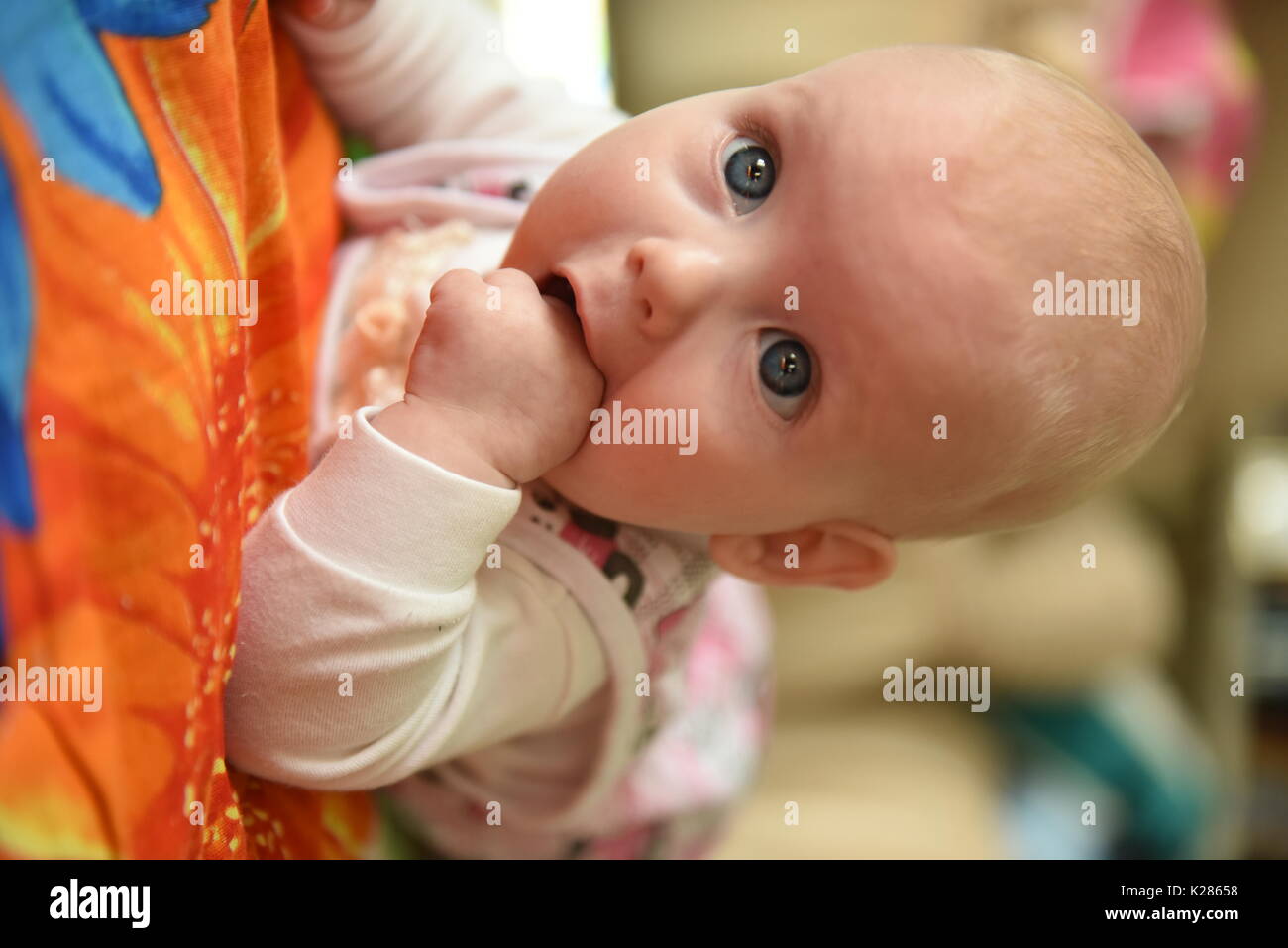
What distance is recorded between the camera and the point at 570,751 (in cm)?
86

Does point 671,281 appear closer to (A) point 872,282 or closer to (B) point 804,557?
(A) point 872,282

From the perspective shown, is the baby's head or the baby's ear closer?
the baby's head

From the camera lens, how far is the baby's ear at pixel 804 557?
76 centimetres

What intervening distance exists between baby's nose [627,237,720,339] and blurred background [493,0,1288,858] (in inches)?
26.5

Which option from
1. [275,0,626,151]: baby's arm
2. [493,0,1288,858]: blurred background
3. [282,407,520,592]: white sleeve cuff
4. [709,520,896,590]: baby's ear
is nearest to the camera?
[282,407,520,592]: white sleeve cuff

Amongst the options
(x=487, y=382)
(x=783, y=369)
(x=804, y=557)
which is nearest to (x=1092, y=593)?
(x=804, y=557)

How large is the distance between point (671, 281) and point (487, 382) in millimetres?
112

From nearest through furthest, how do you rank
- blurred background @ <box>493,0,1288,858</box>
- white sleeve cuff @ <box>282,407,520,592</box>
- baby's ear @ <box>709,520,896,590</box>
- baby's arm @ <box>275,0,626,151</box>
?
1. white sleeve cuff @ <box>282,407,520,592</box>
2. baby's ear @ <box>709,520,896,590</box>
3. baby's arm @ <box>275,0,626,151</box>
4. blurred background @ <box>493,0,1288,858</box>

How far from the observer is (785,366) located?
0.65 meters

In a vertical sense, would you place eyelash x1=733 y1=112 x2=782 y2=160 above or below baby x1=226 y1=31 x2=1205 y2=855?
above

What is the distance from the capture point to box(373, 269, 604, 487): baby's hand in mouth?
0.62 meters

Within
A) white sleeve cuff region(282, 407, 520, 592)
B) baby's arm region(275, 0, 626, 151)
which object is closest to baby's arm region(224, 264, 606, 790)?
white sleeve cuff region(282, 407, 520, 592)

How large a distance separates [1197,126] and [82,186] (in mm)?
1424

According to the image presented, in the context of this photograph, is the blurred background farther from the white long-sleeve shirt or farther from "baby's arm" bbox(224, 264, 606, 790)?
"baby's arm" bbox(224, 264, 606, 790)
